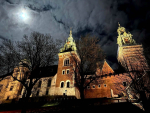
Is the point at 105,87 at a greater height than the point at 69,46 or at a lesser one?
lesser

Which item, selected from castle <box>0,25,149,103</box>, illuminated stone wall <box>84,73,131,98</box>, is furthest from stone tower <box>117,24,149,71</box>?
illuminated stone wall <box>84,73,131,98</box>

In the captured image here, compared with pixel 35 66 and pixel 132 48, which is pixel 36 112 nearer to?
pixel 35 66

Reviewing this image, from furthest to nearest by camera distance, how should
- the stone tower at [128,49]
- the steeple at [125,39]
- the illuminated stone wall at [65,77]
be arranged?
the steeple at [125,39] < the stone tower at [128,49] < the illuminated stone wall at [65,77]

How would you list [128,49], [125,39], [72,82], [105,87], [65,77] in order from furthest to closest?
1. [125,39]
2. [128,49]
3. [65,77]
4. [105,87]
5. [72,82]

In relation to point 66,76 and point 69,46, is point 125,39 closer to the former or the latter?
point 69,46

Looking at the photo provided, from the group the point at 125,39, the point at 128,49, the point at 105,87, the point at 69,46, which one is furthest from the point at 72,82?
the point at 125,39

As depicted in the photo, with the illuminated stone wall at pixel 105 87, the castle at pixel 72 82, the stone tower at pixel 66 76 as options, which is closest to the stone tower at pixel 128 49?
the castle at pixel 72 82

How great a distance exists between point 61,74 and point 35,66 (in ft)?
52.2

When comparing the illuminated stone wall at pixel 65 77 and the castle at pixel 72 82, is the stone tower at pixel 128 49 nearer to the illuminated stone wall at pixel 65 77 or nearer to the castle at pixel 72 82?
the castle at pixel 72 82

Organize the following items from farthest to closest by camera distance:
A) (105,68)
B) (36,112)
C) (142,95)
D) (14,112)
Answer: (105,68), (14,112), (36,112), (142,95)

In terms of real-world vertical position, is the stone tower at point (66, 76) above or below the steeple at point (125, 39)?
below

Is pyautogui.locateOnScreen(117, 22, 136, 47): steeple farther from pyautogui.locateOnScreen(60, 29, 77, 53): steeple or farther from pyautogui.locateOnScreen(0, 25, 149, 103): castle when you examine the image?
pyautogui.locateOnScreen(60, 29, 77, 53): steeple

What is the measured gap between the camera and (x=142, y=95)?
11.2 metres

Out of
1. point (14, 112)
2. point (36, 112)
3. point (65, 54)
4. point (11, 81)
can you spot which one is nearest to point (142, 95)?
point (36, 112)
